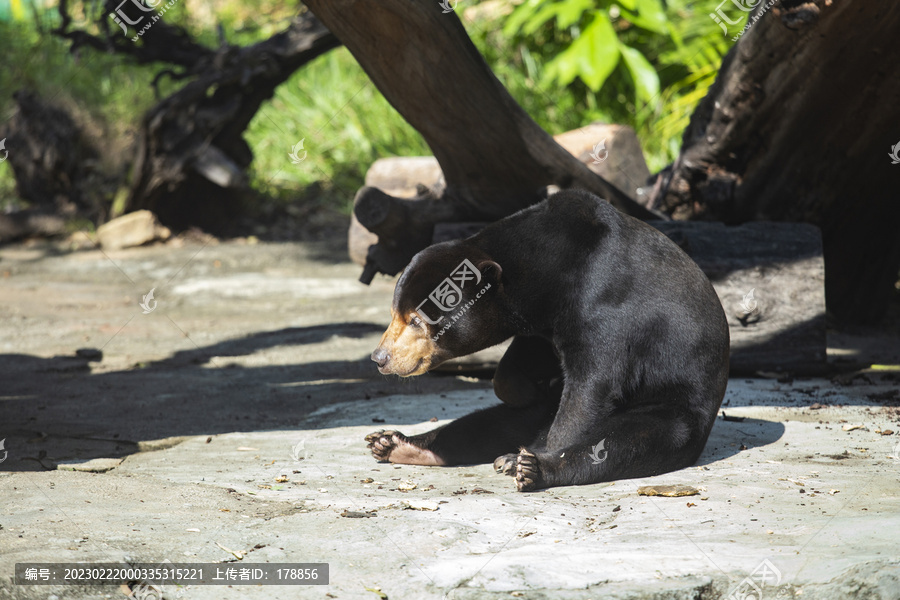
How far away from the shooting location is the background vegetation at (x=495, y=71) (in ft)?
35.5

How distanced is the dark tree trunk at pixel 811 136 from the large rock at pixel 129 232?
23.5 ft

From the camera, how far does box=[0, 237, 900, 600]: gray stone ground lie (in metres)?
2.47

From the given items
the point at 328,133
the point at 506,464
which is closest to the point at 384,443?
the point at 506,464

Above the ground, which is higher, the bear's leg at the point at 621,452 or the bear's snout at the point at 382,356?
the bear's snout at the point at 382,356

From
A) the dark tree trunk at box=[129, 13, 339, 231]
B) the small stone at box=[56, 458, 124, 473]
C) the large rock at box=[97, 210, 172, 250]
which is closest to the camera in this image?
the small stone at box=[56, 458, 124, 473]

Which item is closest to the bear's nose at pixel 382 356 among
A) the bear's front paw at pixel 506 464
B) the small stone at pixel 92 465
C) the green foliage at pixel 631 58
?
the bear's front paw at pixel 506 464

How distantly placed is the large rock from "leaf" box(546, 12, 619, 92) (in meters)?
5.48

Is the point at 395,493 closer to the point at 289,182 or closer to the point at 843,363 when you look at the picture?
the point at 843,363

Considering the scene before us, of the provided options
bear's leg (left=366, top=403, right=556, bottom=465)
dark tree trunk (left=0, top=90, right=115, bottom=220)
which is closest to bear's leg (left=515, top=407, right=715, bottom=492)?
bear's leg (left=366, top=403, right=556, bottom=465)

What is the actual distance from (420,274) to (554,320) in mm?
599

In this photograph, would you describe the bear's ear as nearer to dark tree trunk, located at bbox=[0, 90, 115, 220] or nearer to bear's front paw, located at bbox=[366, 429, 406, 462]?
bear's front paw, located at bbox=[366, 429, 406, 462]

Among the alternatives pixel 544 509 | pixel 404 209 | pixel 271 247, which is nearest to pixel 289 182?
pixel 271 247

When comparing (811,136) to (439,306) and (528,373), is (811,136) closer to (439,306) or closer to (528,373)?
(528,373)

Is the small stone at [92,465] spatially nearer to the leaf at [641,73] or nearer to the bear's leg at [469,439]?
the bear's leg at [469,439]
